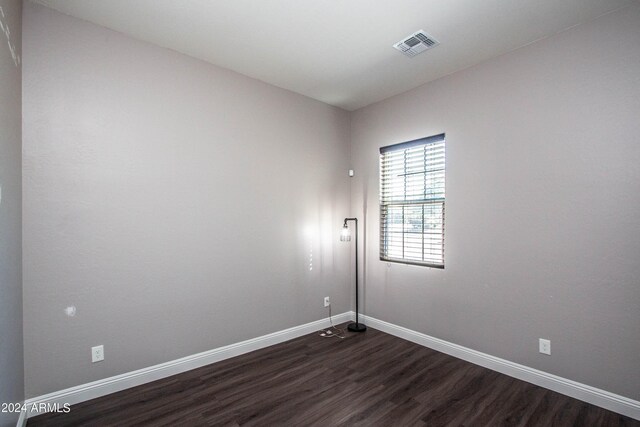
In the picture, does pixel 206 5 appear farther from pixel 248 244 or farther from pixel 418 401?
pixel 418 401

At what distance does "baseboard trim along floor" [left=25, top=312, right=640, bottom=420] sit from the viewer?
222cm

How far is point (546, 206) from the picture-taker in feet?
8.48

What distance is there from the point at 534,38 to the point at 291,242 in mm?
3022

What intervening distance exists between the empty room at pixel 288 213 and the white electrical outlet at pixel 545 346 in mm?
20

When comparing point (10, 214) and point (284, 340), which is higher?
point (10, 214)

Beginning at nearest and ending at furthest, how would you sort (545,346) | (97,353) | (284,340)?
(97,353) → (545,346) → (284,340)

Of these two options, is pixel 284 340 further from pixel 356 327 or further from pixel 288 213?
pixel 288 213

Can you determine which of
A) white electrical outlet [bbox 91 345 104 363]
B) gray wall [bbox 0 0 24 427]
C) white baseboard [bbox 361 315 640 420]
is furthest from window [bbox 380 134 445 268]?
gray wall [bbox 0 0 24 427]

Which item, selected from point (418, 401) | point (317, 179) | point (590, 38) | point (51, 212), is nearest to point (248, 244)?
point (317, 179)

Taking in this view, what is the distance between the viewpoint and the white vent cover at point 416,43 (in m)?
2.57

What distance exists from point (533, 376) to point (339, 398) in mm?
1683

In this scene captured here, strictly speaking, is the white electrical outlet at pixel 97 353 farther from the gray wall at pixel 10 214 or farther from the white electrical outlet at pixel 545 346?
the white electrical outlet at pixel 545 346

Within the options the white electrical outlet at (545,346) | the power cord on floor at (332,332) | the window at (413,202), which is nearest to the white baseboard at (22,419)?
the power cord on floor at (332,332)

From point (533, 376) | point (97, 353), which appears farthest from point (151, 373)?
point (533, 376)
